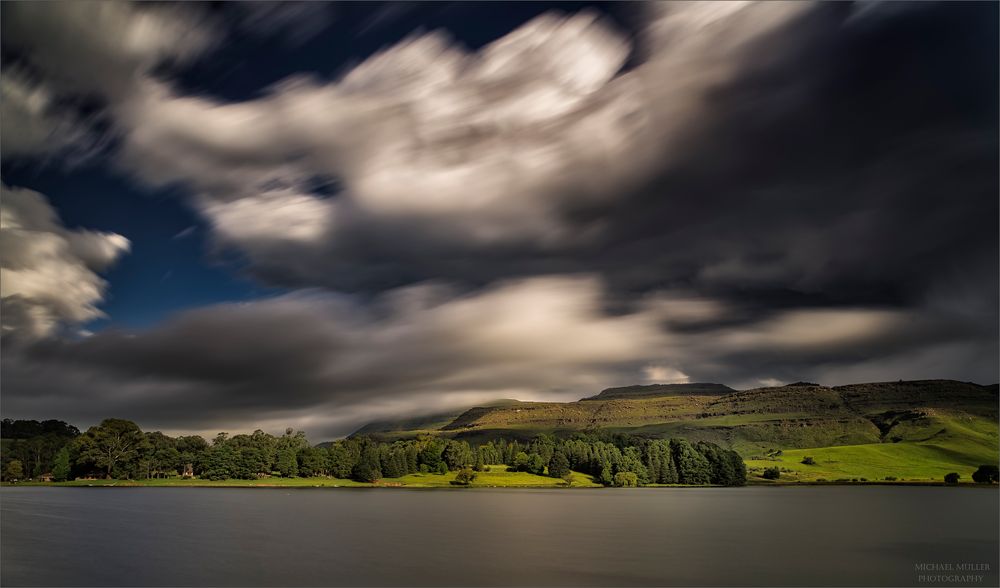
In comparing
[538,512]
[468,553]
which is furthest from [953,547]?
[538,512]

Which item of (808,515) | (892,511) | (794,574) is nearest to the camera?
(794,574)

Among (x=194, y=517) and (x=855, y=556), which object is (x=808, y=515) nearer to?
(x=855, y=556)

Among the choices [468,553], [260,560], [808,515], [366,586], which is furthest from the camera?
[808,515]

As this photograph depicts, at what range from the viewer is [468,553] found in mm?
66625

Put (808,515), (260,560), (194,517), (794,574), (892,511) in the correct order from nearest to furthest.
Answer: (794,574) < (260,560) < (194,517) < (808,515) < (892,511)

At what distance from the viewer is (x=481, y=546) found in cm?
7181

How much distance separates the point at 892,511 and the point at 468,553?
99.1 metres

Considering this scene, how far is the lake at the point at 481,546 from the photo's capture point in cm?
5425

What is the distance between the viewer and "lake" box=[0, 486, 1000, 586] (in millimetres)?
54250

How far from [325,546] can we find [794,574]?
149 feet

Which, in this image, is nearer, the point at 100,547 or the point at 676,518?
the point at 100,547

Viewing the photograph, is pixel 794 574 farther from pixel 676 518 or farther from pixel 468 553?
pixel 676 518

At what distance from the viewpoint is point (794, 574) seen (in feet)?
183

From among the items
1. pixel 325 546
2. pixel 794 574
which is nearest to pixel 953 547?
pixel 794 574
